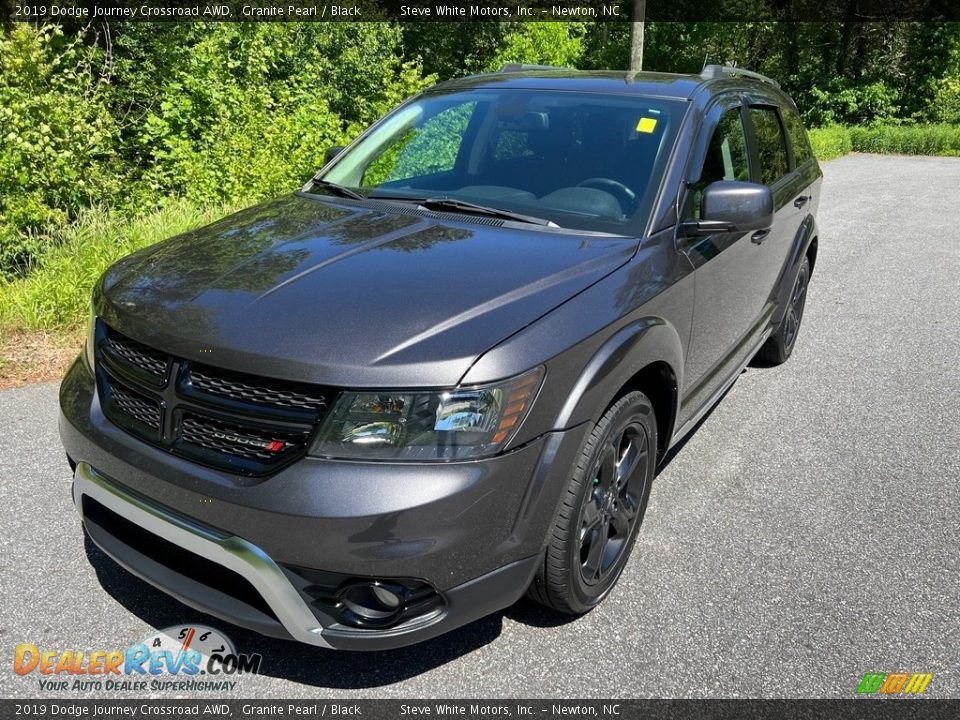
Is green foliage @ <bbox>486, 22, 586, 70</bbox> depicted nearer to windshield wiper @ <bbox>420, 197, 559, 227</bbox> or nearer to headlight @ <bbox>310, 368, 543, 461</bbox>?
windshield wiper @ <bbox>420, 197, 559, 227</bbox>

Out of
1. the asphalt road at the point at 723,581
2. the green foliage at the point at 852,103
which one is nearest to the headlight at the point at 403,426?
the asphalt road at the point at 723,581

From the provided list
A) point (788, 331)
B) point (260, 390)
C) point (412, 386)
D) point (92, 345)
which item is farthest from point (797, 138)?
point (92, 345)

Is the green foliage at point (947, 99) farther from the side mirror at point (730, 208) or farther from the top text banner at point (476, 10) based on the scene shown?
the side mirror at point (730, 208)

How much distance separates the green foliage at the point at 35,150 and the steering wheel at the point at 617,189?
17.1ft

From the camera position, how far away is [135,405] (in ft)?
8.26

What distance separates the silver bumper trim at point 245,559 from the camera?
7.25 ft

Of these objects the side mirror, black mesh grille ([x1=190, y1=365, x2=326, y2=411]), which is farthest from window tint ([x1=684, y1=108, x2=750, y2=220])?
black mesh grille ([x1=190, y1=365, x2=326, y2=411])

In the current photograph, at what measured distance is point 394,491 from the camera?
213 centimetres

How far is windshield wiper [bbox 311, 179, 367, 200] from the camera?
3604 mm

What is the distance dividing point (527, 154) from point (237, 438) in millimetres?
1960

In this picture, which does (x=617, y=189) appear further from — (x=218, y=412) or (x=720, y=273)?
(x=218, y=412)

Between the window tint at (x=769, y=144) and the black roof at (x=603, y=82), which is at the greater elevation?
the black roof at (x=603, y=82)

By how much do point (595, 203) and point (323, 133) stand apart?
672 centimetres

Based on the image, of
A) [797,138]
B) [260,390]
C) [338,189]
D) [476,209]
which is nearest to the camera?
[260,390]
